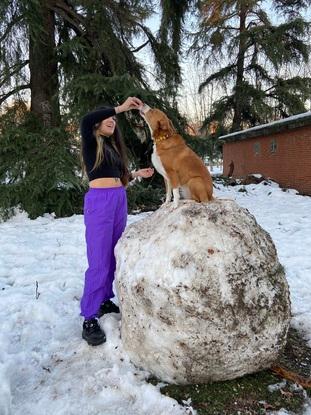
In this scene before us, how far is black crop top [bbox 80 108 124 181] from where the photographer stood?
3328mm

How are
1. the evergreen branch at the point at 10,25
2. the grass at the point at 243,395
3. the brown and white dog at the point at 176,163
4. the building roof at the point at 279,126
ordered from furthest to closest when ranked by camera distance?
the building roof at the point at 279,126 < the evergreen branch at the point at 10,25 < the brown and white dog at the point at 176,163 < the grass at the point at 243,395

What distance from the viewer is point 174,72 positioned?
1116 centimetres

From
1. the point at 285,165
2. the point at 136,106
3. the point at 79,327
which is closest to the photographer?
the point at 136,106

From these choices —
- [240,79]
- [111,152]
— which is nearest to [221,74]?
[240,79]

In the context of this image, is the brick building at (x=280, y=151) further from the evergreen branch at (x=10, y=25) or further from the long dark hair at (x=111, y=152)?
the long dark hair at (x=111, y=152)

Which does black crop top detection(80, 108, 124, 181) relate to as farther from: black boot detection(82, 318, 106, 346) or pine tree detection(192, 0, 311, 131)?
pine tree detection(192, 0, 311, 131)

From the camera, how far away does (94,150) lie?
3453 mm

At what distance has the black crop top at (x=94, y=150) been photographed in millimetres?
3328

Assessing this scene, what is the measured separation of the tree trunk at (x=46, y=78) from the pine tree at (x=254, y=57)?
45.8 ft

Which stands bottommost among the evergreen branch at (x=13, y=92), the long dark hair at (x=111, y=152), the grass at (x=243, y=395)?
the grass at (x=243, y=395)

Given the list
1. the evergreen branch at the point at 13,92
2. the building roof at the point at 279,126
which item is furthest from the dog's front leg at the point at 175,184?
the building roof at the point at 279,126

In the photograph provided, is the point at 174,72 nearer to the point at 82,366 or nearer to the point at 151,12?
the point at 151,12

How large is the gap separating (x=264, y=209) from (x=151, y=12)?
608cm

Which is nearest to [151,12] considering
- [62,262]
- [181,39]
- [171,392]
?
[181,39]
